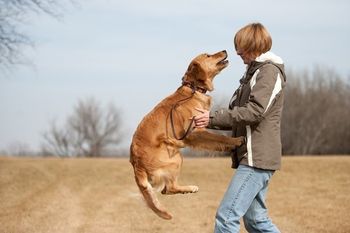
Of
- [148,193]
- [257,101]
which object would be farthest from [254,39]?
[148,193]

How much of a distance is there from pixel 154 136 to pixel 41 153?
68327 mm

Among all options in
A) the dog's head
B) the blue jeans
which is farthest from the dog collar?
the blue jeans

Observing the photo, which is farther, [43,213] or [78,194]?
[78,194]

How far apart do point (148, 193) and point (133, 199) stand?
8753 millimetres

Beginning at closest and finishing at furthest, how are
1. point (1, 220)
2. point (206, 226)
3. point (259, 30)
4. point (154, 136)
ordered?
point (259, 30) → point (154, 136) → point (206, 226) → point (1, 220)

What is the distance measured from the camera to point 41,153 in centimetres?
7125

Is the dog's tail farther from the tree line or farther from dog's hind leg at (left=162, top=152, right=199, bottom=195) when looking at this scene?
the tree line

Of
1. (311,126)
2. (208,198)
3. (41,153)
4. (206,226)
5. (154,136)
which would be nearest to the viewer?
(154,136)

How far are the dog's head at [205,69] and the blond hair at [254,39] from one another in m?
0.94

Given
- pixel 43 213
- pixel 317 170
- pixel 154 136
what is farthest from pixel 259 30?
pixel 317 170

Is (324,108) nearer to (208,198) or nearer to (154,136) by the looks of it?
(208,198)

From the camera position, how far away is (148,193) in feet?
16.9

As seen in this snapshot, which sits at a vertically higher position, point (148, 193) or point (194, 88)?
point (194, 88)

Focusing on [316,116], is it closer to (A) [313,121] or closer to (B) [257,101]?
→ (A) [313,121]
